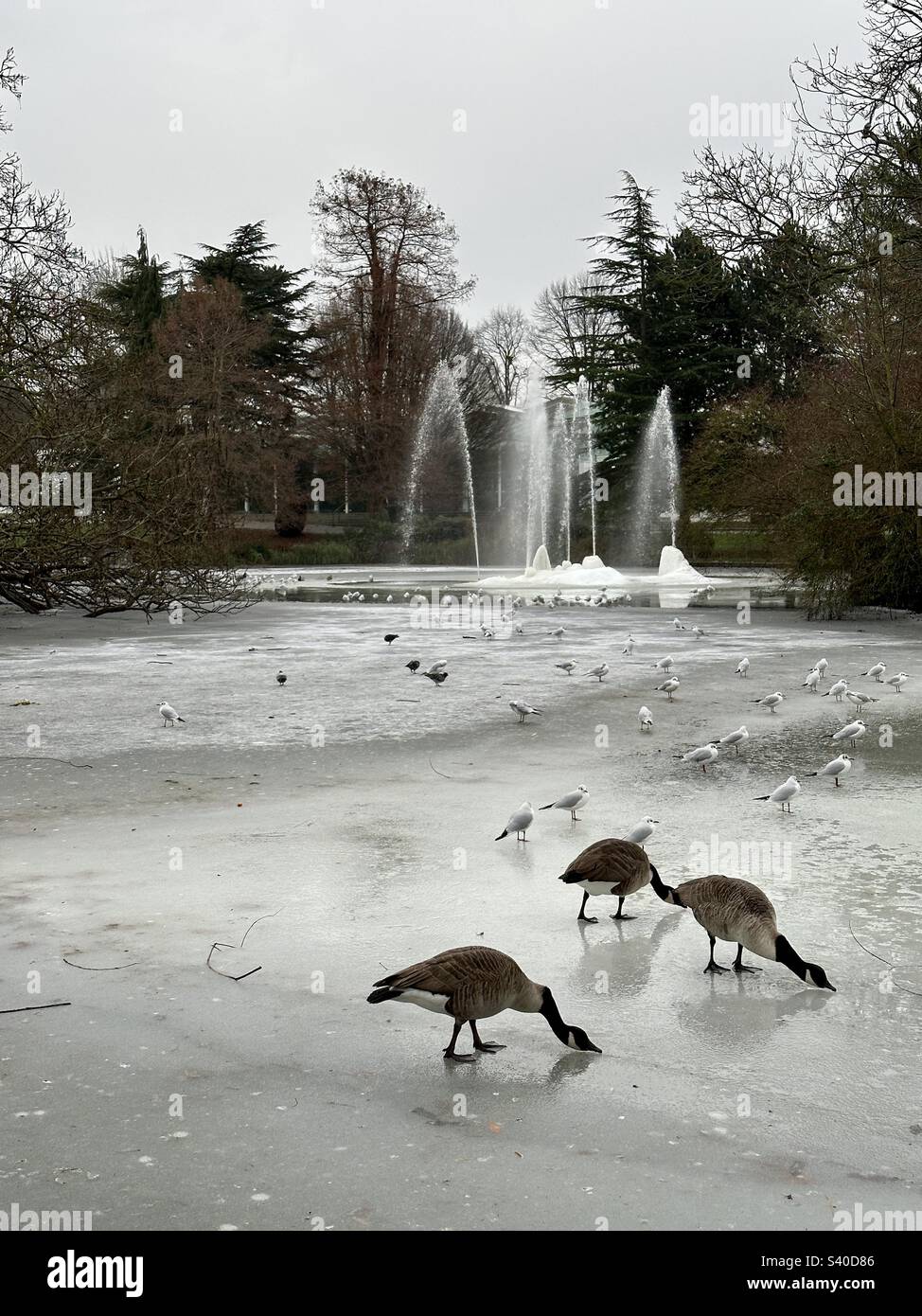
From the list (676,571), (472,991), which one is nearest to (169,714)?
(472,991)

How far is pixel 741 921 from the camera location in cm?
485

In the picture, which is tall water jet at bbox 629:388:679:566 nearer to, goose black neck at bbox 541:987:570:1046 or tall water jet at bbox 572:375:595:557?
tall water jet at bbox 572:375:595:557

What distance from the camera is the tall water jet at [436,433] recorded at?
52688 millimetres

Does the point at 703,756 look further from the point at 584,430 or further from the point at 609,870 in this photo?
the point at 584,430

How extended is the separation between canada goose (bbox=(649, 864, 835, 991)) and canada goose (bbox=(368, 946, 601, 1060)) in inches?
38.3

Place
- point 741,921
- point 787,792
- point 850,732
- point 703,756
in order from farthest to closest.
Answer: point 850,732
point 703,756
point 787,792
point 741,921

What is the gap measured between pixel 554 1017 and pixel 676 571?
35.1 m

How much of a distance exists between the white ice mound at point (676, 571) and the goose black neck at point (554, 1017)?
33.2 m

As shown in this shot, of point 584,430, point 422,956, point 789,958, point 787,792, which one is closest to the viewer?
point 789,958

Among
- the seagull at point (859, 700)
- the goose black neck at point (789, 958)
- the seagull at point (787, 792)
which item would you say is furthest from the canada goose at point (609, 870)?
the seagull at point (859, 700)

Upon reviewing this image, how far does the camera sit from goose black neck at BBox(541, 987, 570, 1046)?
4.11 m

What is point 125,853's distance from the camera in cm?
654

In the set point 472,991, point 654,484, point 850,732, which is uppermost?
point 654,484
